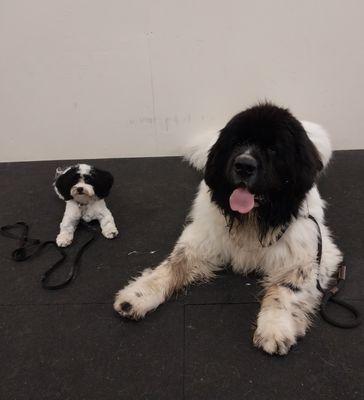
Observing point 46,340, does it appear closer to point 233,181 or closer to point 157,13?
point 233,181

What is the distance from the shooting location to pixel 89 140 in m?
3.71

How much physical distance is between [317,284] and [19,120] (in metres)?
2.94

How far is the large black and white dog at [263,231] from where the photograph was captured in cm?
182

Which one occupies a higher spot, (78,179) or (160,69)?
(160,69)

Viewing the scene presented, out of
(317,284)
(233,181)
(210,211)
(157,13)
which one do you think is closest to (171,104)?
(157,13)

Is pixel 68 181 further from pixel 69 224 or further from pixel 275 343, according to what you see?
pixel 275 343

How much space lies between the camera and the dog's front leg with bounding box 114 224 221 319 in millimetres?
1963

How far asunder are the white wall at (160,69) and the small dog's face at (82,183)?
47.9 inches

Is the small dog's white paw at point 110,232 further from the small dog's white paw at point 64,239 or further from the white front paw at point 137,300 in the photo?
the white front paw at point 137,300

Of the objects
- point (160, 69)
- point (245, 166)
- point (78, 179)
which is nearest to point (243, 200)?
point (245, 166)

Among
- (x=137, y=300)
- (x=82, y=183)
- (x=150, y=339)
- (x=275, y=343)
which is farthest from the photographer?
(x=82, y=183)

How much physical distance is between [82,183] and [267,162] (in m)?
1.22

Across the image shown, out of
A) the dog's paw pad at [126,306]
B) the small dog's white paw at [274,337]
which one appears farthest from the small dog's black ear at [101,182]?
the small dog's white paw at [274,337]

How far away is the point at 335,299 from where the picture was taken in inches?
79.7
